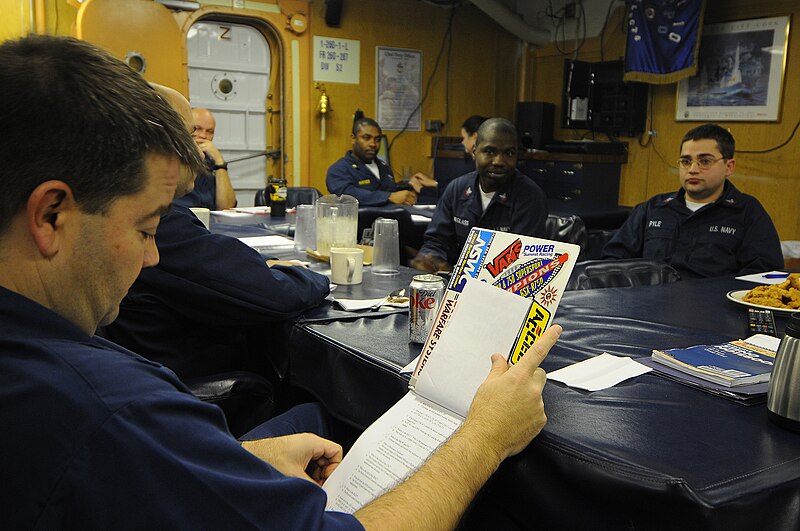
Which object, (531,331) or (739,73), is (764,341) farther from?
(739,73)

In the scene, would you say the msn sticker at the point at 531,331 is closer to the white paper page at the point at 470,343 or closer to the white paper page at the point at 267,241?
the white paper page at the point at 470,343

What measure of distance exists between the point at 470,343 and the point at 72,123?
0.73m

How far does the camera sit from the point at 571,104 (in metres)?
6.50

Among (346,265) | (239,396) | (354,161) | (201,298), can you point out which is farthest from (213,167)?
(239,396)

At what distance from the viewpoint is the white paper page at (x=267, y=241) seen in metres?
3.08

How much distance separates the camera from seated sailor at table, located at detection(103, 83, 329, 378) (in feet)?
5.77

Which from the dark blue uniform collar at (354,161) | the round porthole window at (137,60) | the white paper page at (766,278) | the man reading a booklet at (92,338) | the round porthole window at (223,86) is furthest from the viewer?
the round porthole window at (223,86)

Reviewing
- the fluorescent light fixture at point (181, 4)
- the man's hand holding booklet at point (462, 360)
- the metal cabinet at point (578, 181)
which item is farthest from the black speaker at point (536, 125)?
the man's hand holding booklet at point (462, 360)

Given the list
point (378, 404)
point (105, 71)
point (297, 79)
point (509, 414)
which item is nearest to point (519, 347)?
point (509, 414)

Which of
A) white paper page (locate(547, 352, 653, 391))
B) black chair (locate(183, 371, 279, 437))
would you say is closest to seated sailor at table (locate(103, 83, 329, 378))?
black chair (locate(183, 371, 279, 437))

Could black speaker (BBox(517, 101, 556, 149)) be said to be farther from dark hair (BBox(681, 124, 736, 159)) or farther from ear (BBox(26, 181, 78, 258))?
ear (BBox(26, 181, 78, 258))

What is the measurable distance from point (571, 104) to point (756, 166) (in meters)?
1.74

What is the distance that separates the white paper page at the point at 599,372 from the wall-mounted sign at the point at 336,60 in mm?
5842

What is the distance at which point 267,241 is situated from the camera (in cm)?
317
